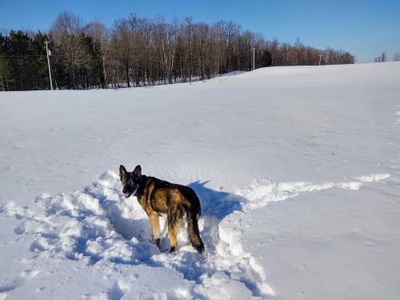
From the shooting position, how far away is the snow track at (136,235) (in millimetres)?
3221

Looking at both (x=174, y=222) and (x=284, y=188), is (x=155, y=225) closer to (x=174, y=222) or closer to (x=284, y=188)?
(x=174, y=222)

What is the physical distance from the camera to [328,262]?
10.9 ft

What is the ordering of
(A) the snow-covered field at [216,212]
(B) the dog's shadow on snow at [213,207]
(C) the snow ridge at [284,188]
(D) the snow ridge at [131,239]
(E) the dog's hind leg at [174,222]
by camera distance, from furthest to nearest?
(C) the snow ridge at [284,188] → (B) the dog's shadow on snow at [213,207] → (E) the dog's hind leg at [174,222] → (D) the snow ridge at [131,239] → (A) the snow-covered field at [216,212]

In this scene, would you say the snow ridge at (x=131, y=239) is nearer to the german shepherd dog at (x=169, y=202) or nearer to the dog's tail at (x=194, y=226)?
the dog's tail at (x=194, y=226)

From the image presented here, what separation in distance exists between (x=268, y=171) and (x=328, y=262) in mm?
2777

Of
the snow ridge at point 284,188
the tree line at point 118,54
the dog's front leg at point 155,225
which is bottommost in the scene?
the dog's front leg at point 155,225

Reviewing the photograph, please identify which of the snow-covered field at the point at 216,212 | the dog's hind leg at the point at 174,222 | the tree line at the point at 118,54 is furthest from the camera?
the tree line at the point at 118,54

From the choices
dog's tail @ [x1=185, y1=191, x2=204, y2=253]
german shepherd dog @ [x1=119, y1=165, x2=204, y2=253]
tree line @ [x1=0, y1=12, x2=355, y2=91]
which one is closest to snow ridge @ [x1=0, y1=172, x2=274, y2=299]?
dog's tail @ [x1=185, y1=191, x2=204, y2=253]

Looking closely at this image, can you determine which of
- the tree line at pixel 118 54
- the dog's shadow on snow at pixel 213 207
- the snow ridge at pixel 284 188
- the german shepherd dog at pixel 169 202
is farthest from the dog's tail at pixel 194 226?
the tree line at pixel 118 54

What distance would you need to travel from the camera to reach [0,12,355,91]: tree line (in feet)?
151

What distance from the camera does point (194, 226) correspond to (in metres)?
4.12

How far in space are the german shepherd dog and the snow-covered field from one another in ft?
0.84

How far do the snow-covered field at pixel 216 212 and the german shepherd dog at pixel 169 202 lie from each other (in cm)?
25

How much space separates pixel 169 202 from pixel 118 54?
178 ft
